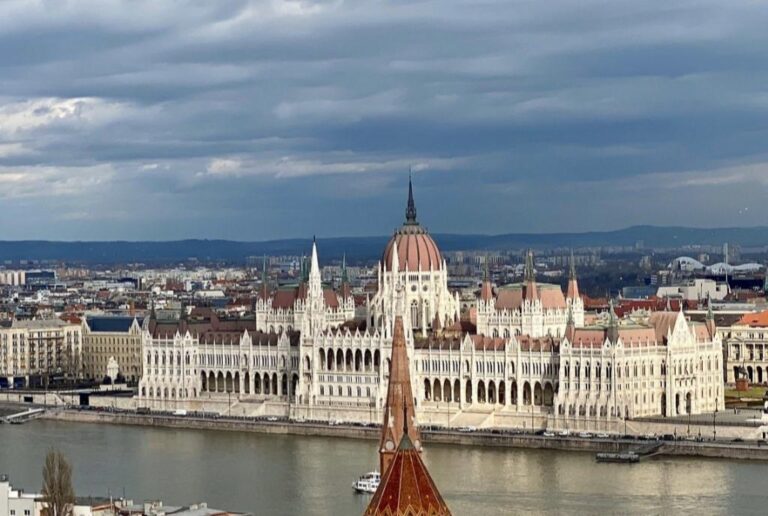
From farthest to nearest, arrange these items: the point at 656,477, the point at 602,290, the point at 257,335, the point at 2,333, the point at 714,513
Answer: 1. the point at 602,290
2. the point at 2,333
3. the point at 257,335
4. the point at 656,477
5. the point at 714,513

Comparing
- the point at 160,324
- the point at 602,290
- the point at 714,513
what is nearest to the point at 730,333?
the point at 160,324

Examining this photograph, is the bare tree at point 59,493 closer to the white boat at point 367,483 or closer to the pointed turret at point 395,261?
the white boat at point 367,483

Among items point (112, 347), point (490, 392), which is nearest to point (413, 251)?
point (490, 392)

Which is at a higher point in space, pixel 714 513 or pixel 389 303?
pixel 389 303

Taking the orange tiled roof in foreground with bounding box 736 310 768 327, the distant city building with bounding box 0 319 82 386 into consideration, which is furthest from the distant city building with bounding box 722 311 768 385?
the distant city building with bounding box 0 319 82 386

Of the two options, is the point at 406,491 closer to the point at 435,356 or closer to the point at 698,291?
the point at 435,356

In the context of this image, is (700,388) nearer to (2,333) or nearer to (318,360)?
(318,360)
